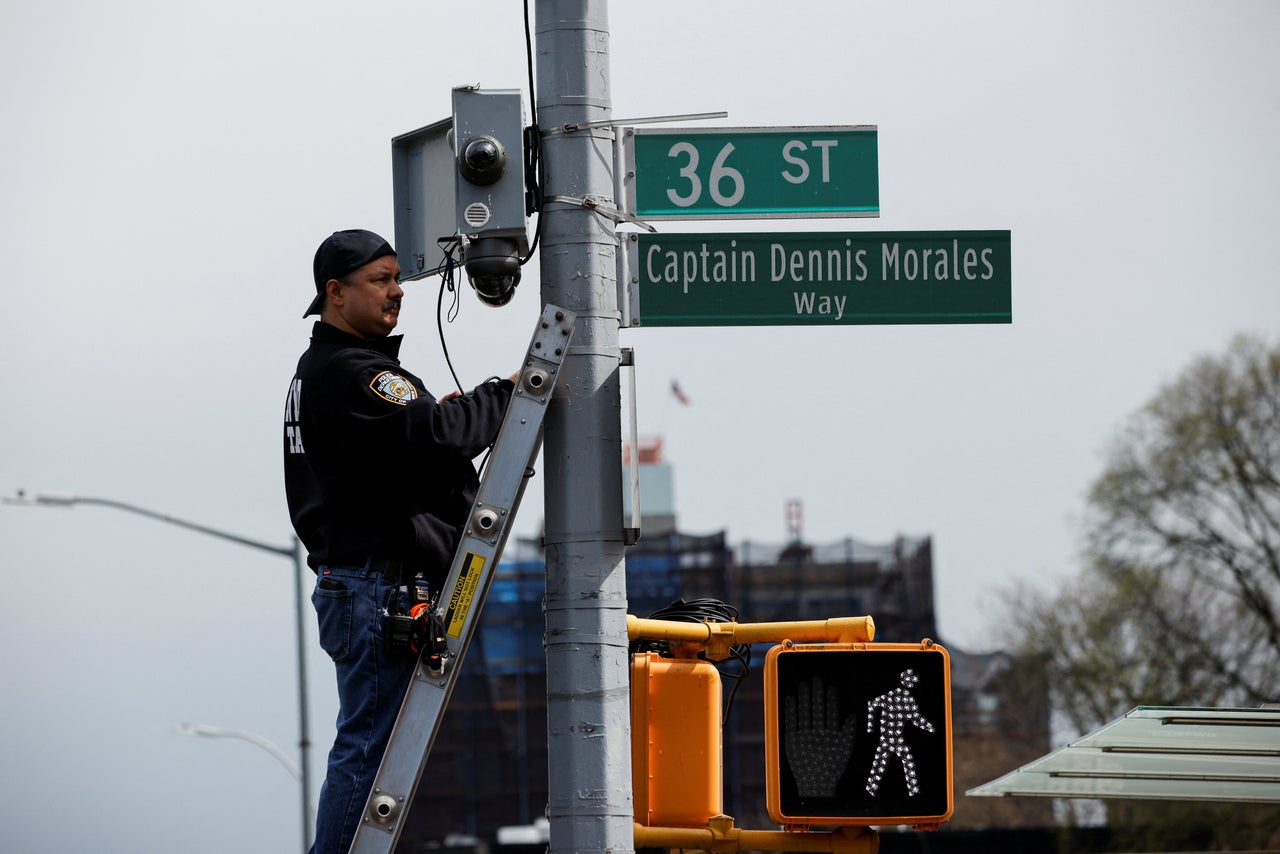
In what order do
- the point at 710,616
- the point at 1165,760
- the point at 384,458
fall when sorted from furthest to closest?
the point at 1165,760 → the point at 710,616 → the point at 384,458

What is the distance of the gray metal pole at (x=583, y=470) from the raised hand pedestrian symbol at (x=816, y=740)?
0.60m

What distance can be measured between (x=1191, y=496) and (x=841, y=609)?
30353 mm

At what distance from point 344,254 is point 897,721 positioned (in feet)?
6.54

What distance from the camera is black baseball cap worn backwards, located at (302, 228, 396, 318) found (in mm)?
5062

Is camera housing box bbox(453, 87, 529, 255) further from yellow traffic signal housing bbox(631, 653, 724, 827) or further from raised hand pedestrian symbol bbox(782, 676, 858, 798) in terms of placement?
raised hand pedestrian symbol bbox(782, 676, 858, 798)

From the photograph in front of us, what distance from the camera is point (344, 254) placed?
5062 mm

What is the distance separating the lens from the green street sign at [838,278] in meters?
5.14

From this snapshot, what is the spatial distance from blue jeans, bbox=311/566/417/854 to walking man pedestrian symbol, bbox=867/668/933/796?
134 cm

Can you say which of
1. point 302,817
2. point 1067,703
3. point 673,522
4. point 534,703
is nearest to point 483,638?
point 534,703

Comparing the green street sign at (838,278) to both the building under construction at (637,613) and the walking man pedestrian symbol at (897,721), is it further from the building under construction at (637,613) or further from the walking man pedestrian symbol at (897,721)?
the building under construction at (637,613)

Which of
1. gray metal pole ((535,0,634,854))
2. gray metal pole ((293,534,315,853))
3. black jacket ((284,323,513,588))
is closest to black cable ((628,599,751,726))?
gray metal pole ((535,0,634,854))

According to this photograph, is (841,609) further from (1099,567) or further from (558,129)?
(558,129)

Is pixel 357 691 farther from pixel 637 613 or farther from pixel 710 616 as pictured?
pixel 637 613

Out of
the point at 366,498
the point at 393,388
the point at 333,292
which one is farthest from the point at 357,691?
the point at 333,292
